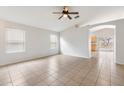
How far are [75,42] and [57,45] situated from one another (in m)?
2.10

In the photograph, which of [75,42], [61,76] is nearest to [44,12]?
[61,76]

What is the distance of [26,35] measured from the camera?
17.8 feet

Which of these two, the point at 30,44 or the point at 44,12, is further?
the point at 30,44

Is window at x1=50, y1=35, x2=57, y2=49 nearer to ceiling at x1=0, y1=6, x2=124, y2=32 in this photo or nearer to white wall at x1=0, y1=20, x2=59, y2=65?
white wall at x1=0, y1=20, x2=59, y2=65

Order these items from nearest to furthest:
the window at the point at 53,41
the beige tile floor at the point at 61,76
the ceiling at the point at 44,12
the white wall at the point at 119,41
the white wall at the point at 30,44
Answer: the beige tile floor at the point at 61,76 < the ceiling at the point at 44,12 < the white wall at the point at 30,44 < the white wall at the point at 119,41 < the window at the point at 53,41

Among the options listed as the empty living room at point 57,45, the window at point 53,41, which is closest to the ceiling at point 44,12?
the empty living room at point 57,45

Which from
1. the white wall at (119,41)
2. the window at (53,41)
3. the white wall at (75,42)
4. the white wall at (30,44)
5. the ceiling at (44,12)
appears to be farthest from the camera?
the window at (53,41)

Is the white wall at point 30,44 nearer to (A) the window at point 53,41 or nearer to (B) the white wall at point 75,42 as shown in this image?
(A) the window at point 53,41

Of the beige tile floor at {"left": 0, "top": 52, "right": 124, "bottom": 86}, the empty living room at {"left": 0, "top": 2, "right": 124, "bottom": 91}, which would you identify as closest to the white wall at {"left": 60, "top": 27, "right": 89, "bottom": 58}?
the empty living room at {"left": 0, "top": 2, "right": 124, "bottom": 91}

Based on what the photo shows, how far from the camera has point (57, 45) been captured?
8523 millimetres

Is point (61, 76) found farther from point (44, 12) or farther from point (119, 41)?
point (119, 41)

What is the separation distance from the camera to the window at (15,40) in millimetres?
4650

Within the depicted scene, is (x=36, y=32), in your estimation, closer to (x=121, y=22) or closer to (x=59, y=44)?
(x=59, y=44)

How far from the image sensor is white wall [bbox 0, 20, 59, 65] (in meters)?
4.29
